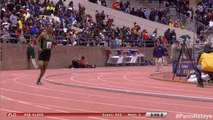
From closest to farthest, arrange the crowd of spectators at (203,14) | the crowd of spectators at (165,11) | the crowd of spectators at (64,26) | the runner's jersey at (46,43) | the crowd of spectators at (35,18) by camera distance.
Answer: the runner's jersey at (46,43) → the crowd of spectators at (35,18) → the crowd of spectators at (64,26) → the crowd of spectators at (165,11) → the crowd of spectators at (203,14)

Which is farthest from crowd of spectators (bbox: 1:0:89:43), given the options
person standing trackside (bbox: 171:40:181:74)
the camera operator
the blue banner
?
the camera operator

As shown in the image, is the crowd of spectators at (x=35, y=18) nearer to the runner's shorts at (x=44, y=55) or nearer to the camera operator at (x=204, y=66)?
the runner's shorts at (x=44, y=55)

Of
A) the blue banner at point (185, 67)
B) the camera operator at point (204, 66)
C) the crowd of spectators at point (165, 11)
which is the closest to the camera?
the camera operator at point (204, 66)

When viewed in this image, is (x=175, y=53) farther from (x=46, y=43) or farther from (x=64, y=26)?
(x=64, y=26)

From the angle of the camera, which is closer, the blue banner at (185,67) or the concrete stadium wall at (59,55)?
the blue banner at (185,67)

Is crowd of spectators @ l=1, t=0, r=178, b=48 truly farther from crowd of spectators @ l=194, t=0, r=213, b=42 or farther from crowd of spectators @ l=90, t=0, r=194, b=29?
crowd of spectators @ l=194, t=0, r=213, b=42

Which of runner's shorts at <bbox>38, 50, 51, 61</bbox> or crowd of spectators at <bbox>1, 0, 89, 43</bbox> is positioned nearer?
runner's shorts at <bbox>38, 50, 51, 61</bbox>

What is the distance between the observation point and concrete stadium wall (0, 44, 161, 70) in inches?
1239

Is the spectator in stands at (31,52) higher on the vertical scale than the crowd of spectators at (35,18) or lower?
lower

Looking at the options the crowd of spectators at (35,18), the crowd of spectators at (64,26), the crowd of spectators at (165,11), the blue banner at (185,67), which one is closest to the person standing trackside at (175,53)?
the blue banner at (185,67)

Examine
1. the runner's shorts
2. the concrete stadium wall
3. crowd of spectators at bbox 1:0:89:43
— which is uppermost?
crowd of spectators at bbox 1:0:89:43

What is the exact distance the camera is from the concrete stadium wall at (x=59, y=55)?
1239 inches

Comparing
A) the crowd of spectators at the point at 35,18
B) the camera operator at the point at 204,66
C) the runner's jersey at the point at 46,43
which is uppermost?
the crowd of spectators at the point at 35,18

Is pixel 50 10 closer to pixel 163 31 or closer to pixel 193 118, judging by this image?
pixel 163 31
